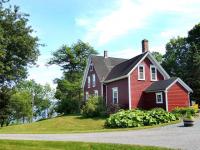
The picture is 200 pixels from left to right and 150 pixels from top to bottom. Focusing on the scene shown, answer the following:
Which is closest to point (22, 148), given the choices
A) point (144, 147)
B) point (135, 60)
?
point (144, 147)

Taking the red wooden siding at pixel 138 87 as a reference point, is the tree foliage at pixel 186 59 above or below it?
above

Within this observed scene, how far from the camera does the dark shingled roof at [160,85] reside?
111 ft

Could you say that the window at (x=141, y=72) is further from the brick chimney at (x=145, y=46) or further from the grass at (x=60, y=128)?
the grass at (x=60, y=128)

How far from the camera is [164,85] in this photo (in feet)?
112

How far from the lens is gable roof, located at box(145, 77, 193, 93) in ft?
111

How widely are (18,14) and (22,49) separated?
3718 mm

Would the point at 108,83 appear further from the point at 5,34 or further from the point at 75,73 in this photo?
the point at 75,73

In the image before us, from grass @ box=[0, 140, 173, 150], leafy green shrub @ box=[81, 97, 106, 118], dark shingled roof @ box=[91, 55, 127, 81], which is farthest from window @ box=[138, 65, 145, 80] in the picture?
grass @ box=[0, 140, 173, 150]

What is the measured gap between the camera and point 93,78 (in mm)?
45000

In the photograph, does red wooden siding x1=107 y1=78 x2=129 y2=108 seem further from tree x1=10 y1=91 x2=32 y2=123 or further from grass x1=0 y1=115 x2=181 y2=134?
tree x1=10 y1=91 x2=32 y2=123

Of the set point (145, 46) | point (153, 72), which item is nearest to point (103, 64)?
point (145, 46)

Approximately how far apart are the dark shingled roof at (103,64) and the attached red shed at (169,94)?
354 inches

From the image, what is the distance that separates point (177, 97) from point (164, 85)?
1887 mm

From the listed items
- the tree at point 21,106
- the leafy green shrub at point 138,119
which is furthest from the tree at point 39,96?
the leafy green shrub at point 138,119
